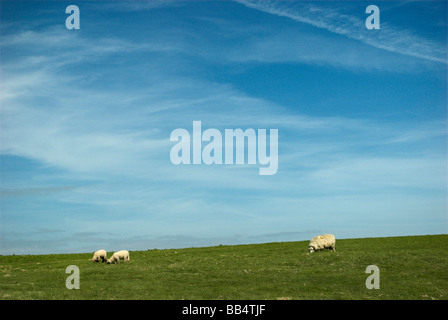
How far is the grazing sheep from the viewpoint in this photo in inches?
2077

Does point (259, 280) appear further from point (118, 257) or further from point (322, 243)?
point (118, 257)

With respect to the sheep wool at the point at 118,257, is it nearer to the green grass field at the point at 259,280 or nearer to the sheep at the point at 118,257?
the sheep at the point at 118,257

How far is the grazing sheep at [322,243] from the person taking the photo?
5275 cm

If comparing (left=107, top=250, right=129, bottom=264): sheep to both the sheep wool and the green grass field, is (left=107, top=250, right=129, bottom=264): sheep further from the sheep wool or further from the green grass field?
the green grass field

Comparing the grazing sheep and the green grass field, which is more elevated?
the grazing sheep

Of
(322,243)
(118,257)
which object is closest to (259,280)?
(322,243)

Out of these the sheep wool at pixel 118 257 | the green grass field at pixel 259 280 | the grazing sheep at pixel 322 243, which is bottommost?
the green grass field at pixel 259 280

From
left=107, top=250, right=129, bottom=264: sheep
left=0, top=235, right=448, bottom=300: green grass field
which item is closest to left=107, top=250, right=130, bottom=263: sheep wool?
left=107, top=250, right=129, bottom=264: sheep

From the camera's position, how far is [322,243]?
52844 millimetres

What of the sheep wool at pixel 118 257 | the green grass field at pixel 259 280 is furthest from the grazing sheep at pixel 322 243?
the sheep wool at pixel 118 257
